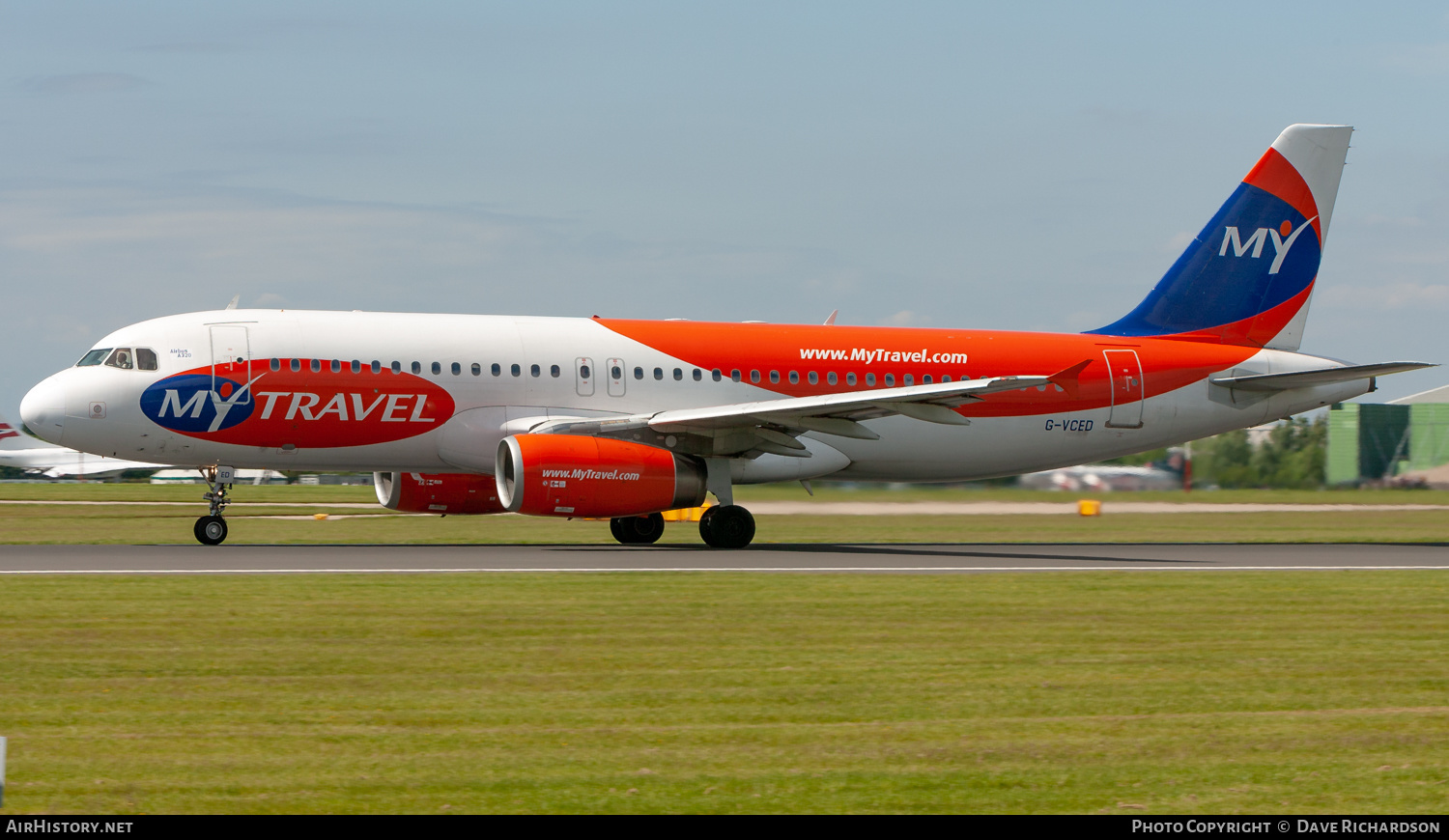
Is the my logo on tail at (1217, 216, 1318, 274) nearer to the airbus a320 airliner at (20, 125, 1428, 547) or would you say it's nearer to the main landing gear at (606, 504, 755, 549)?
the airbus a320 airliner at (20, 125, 1428, 547)

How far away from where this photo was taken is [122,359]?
2423cm

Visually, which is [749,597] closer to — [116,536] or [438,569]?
[438,569]

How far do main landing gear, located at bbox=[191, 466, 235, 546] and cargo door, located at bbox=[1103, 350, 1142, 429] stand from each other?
16.4 meters

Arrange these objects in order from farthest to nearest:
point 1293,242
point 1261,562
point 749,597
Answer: point 1293,242, point 1261,562, point 749,597

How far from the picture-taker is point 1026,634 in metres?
13.1

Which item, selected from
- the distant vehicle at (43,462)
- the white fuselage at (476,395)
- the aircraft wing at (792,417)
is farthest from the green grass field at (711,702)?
the distant vehicle at (43,462)

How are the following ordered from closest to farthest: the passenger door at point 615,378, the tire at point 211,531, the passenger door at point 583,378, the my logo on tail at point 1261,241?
the tire at point 211,531
the passenger door at point 583,378
the passenger door at point 615,378
the my logo on tail at point 1261,241

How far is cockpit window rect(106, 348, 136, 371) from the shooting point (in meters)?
24.2

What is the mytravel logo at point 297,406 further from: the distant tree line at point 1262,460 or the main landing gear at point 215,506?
the distant tree line at point 1262,460

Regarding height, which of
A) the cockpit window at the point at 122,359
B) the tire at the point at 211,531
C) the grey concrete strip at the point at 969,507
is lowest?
the grey concrete strip at the point at 969,507

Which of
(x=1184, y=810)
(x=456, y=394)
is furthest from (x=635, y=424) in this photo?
(x=1184, y=810)

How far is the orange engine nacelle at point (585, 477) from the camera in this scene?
22.8m

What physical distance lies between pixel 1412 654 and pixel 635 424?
48.9ft

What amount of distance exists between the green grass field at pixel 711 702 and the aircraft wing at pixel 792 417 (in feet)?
25.2
